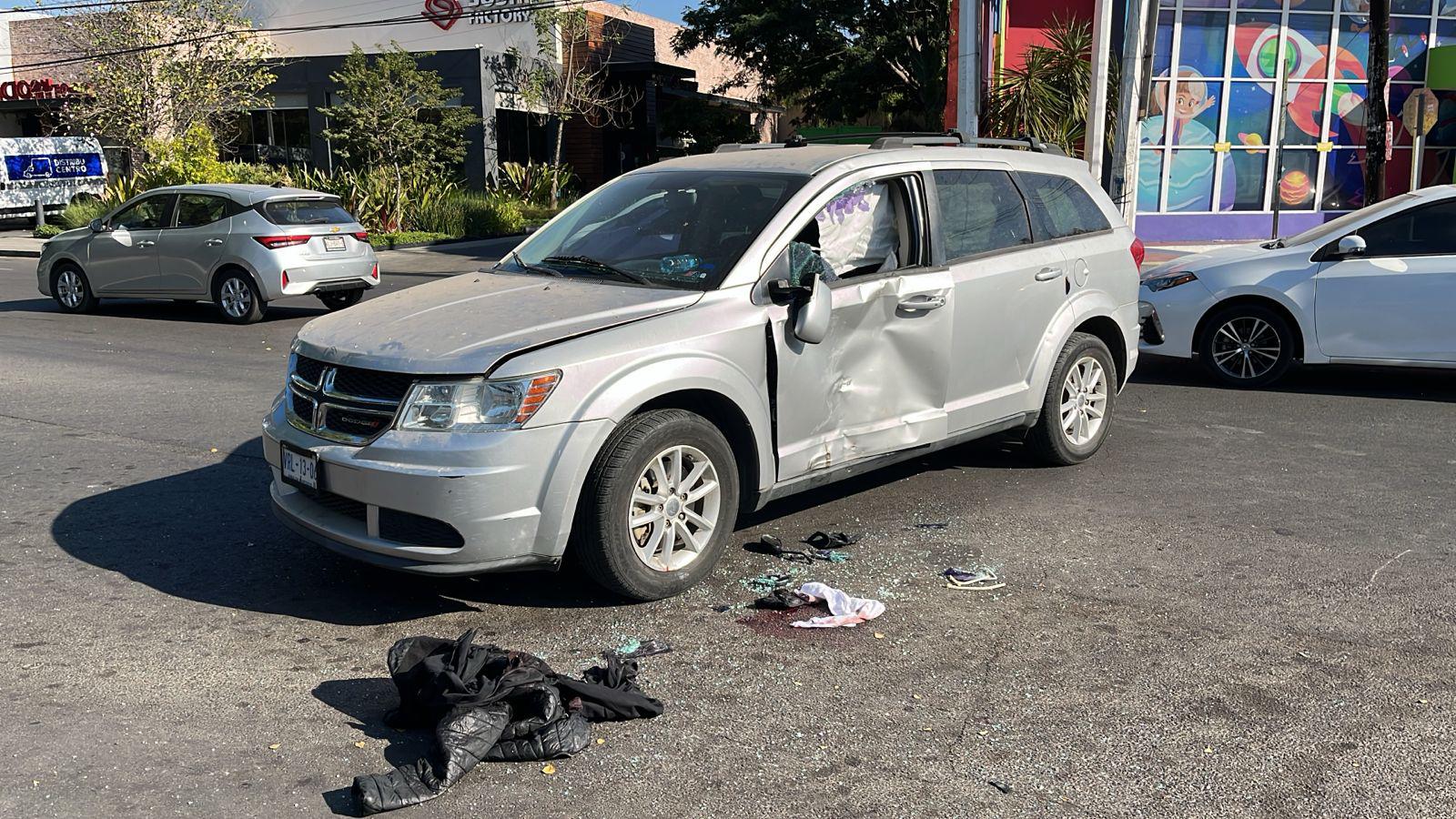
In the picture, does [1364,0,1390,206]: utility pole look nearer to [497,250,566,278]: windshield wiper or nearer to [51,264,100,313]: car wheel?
[497,250,566,278]: windshield wiper

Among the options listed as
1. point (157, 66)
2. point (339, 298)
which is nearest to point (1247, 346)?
point (339, 298)

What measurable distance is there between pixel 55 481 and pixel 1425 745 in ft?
21.7

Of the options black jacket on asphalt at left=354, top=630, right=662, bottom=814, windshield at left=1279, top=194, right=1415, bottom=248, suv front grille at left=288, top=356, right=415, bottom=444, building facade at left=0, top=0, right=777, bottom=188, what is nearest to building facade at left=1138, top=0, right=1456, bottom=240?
windshield at left=1279, top=194, right=1415, bottom=248

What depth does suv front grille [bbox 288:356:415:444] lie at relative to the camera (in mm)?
4754

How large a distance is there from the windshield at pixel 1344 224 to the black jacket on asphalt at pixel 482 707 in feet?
24.8

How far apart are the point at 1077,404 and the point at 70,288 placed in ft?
43.2

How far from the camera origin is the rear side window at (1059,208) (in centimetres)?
693

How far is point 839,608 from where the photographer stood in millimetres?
4914

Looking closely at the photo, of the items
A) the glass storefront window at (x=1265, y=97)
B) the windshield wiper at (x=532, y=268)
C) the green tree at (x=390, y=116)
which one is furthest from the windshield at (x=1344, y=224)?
the green tree at (x=390, y=116)

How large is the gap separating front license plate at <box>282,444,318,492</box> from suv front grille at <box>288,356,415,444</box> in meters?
0.10

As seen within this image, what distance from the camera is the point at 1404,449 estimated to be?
25.3 ft

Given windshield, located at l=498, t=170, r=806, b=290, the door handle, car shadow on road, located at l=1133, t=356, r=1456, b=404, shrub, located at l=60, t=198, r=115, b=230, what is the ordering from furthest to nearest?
shrub, located at l=60, t=198, r=115, b=230 → car shadow on road, located at l=1133, t=356, r=1456, b=404 → the door handle → windshield, located at l=498, t=170, r=806, b=290

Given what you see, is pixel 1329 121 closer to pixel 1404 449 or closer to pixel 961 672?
pixel 1404 449

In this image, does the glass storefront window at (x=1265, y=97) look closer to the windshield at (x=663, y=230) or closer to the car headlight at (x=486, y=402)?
the windshield at (x=663, y=230)
